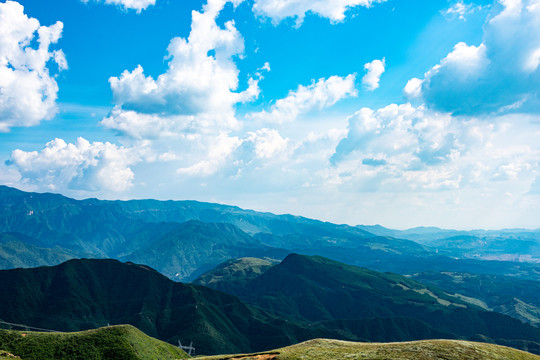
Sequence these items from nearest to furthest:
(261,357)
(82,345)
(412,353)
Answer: (412,353), (261,357), (82,345)

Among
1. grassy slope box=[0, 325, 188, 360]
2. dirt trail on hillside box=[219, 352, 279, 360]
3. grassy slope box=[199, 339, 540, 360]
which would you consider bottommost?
grassy slope box=[0, 325, 188, 360]

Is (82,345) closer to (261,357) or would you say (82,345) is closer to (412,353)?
(261,357)

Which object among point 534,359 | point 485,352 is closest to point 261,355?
point 485,352

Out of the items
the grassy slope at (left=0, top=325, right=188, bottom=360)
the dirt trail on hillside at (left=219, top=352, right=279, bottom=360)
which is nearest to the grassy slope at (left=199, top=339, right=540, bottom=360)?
the dirt trail on hillside at (left=219, top=352, right=279, bottom=360)

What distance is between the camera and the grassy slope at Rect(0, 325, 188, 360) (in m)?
96.7

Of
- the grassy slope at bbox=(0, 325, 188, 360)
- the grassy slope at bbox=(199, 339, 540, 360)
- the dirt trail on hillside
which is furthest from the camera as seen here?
the grassy slope at bbox=(0, 325, 188, 360)

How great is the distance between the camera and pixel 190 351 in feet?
640

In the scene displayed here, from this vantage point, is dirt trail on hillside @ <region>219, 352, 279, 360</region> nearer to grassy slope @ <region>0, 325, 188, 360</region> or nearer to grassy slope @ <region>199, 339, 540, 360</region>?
grassy slope @ <region>199, 339, 540, 360</region>

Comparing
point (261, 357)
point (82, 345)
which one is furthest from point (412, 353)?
point (82, 345)

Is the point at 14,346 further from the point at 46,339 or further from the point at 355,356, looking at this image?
the point at 355,356

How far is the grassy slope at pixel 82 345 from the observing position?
317ft

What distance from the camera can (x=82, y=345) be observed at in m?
104

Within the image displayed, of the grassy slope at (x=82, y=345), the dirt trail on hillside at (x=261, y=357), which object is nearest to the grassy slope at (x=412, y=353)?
the dirt trail on hillside at (x=261, y=357)

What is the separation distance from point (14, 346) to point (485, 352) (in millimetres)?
118530
